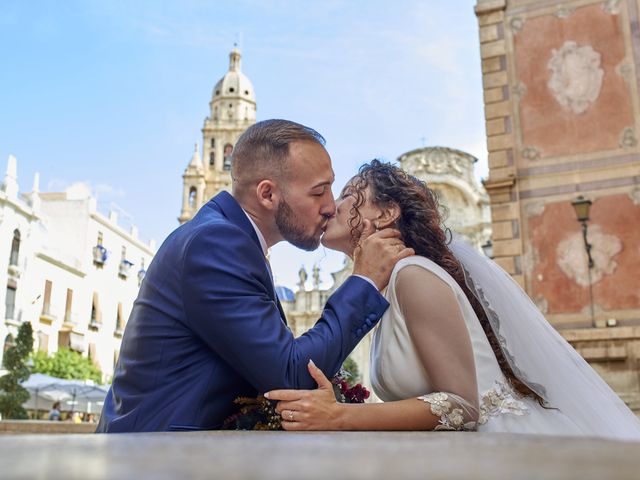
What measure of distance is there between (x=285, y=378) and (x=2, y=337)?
27992 millimetres

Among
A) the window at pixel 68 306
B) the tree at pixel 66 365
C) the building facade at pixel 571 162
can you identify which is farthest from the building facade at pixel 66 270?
the building facade at pixel 571 162

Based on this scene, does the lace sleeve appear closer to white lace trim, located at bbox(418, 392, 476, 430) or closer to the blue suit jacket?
white lace trim, located at bbox(418, 392, 476, 430)

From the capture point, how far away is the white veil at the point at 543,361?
3.11 meters

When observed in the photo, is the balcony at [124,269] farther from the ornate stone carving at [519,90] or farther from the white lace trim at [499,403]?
the white lace trim at [499,403]

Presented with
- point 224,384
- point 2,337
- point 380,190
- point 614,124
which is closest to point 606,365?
point 614,124

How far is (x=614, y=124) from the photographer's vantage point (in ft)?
36.4

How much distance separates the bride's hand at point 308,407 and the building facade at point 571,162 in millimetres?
9232

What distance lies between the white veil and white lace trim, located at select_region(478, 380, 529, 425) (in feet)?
0.34

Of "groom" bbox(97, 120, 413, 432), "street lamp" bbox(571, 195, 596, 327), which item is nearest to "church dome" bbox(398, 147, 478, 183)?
"street lamp" bbox(571, 195, 596, 327)

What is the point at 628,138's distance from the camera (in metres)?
11.0

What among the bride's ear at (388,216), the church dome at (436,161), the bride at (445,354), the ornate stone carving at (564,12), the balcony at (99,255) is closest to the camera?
the bride at (445,354)

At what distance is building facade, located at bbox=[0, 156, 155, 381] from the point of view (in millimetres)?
28031

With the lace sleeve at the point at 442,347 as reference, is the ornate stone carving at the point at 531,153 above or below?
above

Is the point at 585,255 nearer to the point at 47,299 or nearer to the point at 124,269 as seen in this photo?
the point at 47,299
